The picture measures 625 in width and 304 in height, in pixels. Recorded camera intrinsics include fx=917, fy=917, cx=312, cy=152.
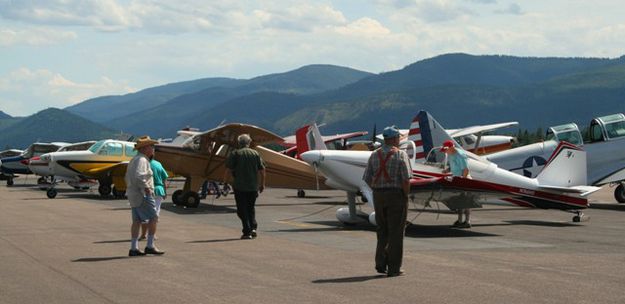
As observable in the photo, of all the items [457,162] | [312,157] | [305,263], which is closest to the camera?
[305,263]

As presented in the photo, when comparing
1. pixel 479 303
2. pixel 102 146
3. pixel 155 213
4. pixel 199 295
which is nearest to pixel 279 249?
pixel 155 213

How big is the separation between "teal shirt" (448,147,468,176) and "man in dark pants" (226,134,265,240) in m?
4.19

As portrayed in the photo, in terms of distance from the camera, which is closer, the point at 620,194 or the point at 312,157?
the point at 312,157

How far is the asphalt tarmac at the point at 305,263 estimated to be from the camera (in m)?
8.96

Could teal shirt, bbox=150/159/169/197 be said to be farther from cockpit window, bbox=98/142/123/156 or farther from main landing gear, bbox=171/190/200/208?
cockpit window, bbox=98/142/123/156

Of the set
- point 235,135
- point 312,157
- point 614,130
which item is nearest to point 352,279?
point 312,157

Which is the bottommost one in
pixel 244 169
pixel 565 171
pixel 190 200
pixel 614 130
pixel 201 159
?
pixel 190 200

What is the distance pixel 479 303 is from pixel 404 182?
261 cm

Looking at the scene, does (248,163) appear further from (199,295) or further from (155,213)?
(199,295)

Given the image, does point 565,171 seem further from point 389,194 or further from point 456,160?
point 389,194

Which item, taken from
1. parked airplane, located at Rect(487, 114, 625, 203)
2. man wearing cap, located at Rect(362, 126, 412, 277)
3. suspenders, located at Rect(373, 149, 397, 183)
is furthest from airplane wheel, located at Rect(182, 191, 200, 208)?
suspenders, located at Rect(373, 149, 397, 183)

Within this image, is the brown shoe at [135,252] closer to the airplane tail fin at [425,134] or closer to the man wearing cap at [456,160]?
the man wearing cap at [456,160]

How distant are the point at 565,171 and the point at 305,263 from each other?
9.59 metres

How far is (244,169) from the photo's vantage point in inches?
607
